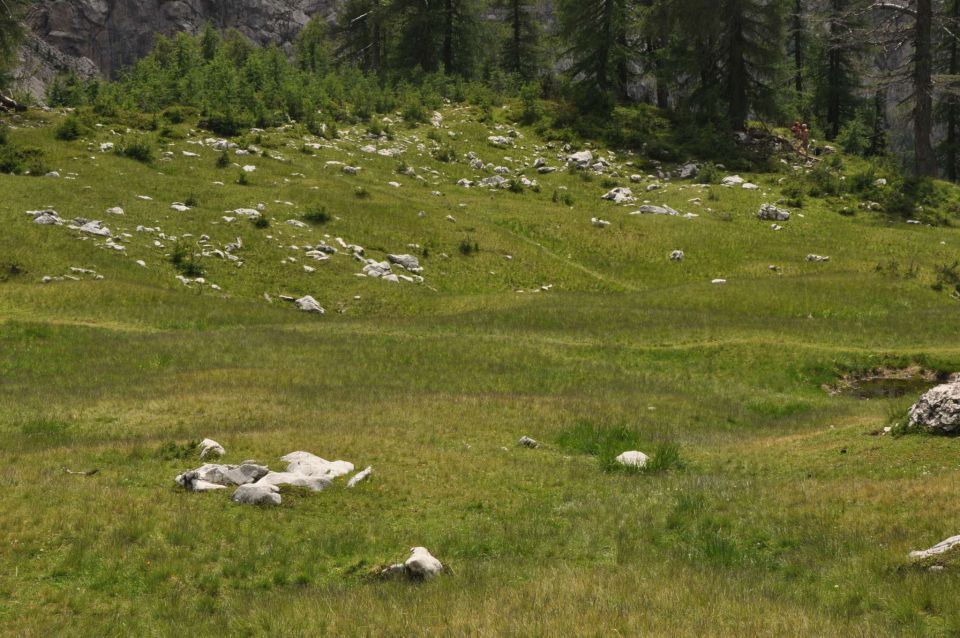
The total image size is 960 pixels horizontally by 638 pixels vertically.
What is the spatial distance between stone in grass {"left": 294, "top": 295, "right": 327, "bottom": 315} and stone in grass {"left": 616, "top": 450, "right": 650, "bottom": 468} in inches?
904

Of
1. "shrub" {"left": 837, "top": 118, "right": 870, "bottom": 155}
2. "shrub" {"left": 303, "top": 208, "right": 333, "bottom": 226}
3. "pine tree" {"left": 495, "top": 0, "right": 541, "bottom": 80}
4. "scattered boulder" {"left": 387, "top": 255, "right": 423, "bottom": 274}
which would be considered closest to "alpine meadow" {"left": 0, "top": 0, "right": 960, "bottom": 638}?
"scattered boulder" {"left": 387, "top": 255, "right": 423, "bottom": 274}

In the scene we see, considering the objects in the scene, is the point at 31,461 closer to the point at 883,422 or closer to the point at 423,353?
the point at 423,353

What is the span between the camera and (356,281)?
3991cm

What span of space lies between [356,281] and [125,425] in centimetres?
2208

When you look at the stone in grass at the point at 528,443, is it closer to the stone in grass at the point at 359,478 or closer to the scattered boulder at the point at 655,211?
the stone in grass at the point at 359,478

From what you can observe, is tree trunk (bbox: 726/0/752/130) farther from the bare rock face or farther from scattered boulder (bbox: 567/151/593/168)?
the bare rock face

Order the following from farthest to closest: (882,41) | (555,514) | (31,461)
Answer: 1. (882,41)
2. (31,461)
3. (555,514)

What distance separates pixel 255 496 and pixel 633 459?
29.3 ft

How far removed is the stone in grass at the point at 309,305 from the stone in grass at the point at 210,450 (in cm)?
2118

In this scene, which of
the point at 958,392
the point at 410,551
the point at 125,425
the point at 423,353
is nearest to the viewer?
the point at 410,551

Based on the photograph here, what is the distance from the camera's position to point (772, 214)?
53125mm

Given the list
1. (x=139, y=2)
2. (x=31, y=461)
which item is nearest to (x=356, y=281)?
(x=31, y=461)

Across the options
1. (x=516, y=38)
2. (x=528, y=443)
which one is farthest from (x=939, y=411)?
(x=516, y=38)

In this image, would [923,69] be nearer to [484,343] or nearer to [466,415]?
[484,343]
